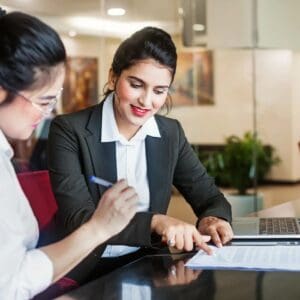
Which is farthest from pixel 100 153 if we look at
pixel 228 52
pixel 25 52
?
pixel 228 52

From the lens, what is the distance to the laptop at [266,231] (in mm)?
1717

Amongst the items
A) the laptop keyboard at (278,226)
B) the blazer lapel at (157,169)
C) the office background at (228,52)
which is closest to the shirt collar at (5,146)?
the blazer lapel at (157,169)

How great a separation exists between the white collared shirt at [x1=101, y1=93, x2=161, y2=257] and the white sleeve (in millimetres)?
731

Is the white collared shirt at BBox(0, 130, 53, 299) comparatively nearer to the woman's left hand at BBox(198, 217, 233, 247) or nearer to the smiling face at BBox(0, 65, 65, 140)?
the smiling face at BBox(0, 65, 65, 140)

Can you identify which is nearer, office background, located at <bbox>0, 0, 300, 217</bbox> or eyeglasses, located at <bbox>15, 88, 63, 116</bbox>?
eyeglasses, located at <bbox>15, 88, 63, 116</bbox>

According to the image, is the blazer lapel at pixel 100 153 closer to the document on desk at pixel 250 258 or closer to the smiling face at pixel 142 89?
the smiling face at pixel 142 89

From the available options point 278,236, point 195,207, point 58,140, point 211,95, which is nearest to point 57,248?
point 58,140

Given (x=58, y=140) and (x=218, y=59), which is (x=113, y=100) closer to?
(x=58, y=140)

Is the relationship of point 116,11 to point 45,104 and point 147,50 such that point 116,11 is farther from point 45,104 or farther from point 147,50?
point 45,104

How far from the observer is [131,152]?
6.39 feet

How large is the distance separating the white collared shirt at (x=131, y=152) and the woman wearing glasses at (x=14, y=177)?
0.62m

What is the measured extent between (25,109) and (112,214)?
29cm

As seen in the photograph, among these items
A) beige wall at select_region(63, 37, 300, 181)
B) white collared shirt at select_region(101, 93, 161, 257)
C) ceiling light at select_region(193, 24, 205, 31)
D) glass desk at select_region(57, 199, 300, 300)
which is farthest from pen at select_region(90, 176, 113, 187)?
beige wall at select_region(63, 37, 300, 181)

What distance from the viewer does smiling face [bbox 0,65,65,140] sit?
1.21 m
